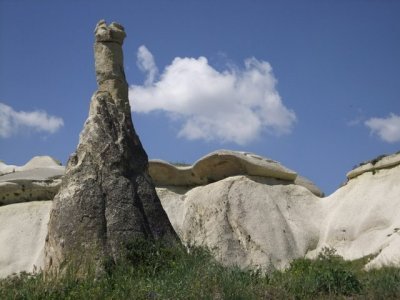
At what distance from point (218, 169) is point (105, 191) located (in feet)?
36.8

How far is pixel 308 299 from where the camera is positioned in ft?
28.3

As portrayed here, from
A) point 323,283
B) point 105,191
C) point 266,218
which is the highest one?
point 105,191

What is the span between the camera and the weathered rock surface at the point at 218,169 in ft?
70.2

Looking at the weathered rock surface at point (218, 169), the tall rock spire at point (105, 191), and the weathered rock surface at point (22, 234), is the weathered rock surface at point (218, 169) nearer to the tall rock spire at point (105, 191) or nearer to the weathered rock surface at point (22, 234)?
the weathered rock surface at point (22, 234)

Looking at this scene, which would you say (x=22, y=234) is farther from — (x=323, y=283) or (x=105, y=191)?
(x=323, y=283)

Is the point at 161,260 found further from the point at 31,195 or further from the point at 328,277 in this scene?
the point at 31,195

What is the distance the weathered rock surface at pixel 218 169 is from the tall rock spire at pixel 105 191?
9.49 metres

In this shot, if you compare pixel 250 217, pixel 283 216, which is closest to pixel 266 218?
pixel 250 217

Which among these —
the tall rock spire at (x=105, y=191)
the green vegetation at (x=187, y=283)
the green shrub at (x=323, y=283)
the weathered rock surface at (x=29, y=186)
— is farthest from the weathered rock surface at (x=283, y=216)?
the green shrub at (x=323, y=283)

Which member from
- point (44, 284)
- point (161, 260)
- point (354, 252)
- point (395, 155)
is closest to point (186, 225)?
point (354, 252)

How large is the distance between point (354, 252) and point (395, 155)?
9.53 ft

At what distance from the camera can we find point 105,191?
10602 mm

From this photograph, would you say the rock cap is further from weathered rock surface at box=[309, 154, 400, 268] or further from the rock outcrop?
weathered rock surface at box=[309, 154, 400, 268]

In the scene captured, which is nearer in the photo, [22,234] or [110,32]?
[110,32]
